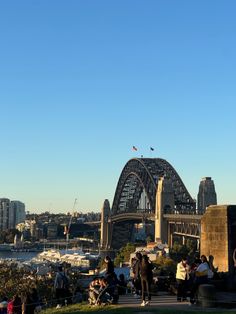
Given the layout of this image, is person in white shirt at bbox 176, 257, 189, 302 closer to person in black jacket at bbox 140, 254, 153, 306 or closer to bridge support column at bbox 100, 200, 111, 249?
person in black jacket at bbox 140, 254, 153, 306

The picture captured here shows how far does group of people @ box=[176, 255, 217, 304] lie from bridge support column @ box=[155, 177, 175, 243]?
96044 mm

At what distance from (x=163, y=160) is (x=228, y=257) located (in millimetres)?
135775

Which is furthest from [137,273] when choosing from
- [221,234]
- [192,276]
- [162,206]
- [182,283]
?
[162,206]

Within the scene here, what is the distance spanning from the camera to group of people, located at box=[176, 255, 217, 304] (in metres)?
→ 14.3

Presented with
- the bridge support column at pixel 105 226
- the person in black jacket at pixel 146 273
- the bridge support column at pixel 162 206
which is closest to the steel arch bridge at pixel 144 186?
the bridge support column at pixel 105 226

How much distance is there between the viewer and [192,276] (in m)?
14.9

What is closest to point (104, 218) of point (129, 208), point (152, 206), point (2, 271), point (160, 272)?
point (129, 208)

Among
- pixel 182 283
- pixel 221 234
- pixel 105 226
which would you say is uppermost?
pixel 105 226

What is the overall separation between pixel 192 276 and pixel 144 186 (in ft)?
415

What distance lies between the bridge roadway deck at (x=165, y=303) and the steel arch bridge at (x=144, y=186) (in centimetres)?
10681

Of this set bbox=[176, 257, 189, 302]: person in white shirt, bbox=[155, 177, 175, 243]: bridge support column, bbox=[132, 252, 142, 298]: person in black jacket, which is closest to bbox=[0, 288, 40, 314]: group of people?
bbox=[132, 252, 142, 298]: person in black jacket

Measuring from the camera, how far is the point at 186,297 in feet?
48.9

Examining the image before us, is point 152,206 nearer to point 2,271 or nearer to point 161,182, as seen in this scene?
point 161,182

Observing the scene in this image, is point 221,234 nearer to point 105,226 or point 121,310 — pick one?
point 121,310
